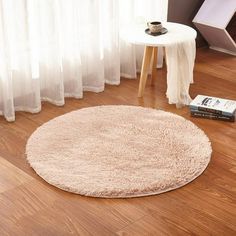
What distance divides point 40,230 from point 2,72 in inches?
43.5

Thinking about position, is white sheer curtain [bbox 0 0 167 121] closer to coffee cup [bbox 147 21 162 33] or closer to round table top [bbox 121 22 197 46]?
round table top [bbox 121 22 197 46]

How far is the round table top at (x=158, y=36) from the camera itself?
2.83 m

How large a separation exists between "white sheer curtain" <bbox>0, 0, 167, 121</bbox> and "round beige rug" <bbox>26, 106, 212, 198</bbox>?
0.27 metres

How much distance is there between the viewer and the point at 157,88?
325 centimetres

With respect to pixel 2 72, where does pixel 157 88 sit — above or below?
below

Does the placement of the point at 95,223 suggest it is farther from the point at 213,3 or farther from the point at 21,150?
the point at 213,3

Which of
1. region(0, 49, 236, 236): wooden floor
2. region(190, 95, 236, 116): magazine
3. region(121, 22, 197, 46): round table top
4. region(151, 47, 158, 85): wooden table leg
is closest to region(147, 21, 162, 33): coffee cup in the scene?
region(121, 22, 197, 46): round table top

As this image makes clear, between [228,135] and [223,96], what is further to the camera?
[223,96]

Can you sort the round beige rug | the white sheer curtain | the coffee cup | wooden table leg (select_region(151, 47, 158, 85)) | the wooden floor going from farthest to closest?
wooden table leg (select_region(151, 47, 158, 85)) → the coffee cup → the white sheer curtain → the round beige rug → the wooden floor

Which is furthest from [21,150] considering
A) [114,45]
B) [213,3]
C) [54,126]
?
[213,3]

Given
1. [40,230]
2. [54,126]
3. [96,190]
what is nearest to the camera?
[40,230]

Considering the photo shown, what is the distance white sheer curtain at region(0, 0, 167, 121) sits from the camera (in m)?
2.75

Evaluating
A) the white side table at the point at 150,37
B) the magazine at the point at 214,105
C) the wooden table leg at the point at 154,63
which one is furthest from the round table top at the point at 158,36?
the magazine at the point at 214,105

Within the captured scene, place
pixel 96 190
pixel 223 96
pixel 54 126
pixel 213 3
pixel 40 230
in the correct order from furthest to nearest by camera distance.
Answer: pixel 213 3
pixel 223 96
pixel 54 126
pixel 96 190
pixel 40 230
